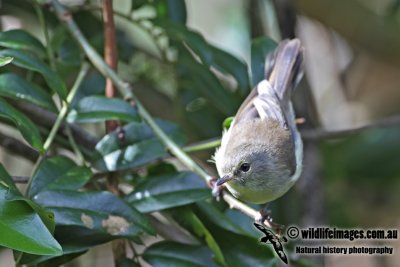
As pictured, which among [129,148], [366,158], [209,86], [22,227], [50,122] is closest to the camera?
[22,227]

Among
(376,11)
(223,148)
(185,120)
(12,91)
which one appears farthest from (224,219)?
(376,11)

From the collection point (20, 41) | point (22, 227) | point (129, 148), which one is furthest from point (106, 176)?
point (22, 227)

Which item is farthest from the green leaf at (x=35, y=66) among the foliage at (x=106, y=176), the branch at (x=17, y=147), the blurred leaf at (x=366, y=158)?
the blurred leaf at (x=366, y=158)

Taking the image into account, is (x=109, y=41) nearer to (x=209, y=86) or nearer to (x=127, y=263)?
(x=209, y=86)

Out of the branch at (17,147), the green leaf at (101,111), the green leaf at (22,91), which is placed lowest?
the branch at (17,147)

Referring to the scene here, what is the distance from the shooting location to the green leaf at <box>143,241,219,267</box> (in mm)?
1801

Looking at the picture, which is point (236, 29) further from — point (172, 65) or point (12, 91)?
point (12, 91)

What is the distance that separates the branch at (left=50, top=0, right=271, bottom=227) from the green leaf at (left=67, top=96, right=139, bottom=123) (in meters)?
0.05

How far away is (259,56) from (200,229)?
65 cm

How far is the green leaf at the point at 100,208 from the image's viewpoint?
1663mm

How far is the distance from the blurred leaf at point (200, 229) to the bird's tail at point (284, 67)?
0.55 m

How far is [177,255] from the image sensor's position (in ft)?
5.96

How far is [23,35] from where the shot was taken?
2.09 metres

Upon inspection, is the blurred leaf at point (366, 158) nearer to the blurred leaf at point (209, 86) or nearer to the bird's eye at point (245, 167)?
the blurred leaf at point (209, 86)
